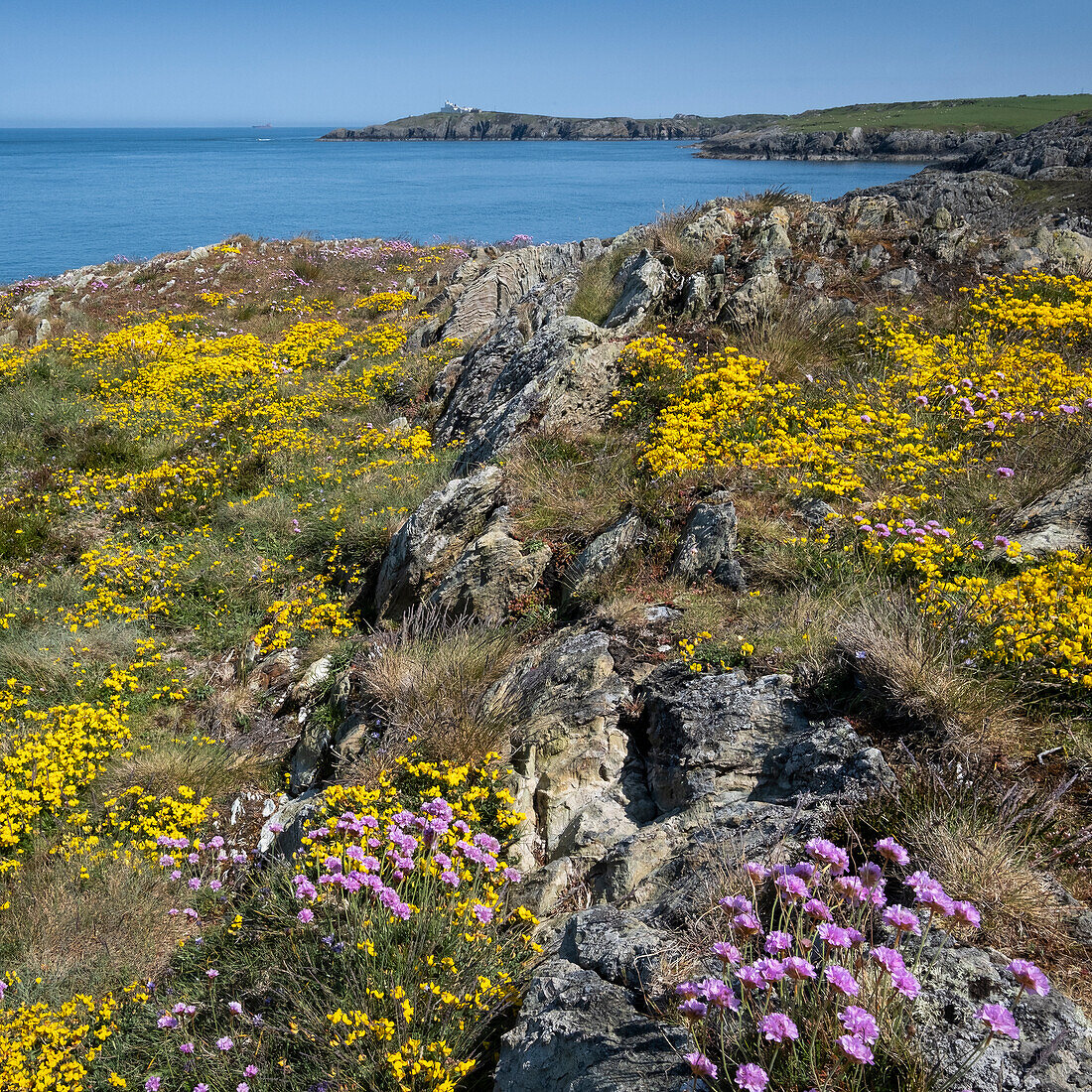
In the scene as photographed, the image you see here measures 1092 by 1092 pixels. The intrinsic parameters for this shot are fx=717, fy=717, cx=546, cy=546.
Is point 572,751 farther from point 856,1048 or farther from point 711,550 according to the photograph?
point 856,1048

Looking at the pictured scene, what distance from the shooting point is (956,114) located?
136500mm

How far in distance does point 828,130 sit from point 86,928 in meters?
161

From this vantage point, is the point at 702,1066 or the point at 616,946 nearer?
the point at 702,1066

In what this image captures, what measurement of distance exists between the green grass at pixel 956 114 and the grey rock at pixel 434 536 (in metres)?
130

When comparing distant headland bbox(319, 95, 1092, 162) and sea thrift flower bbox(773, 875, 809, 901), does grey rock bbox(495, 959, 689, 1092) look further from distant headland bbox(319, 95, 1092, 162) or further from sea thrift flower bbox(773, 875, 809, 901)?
distant headland bbox(319, 95, 1092, 162)

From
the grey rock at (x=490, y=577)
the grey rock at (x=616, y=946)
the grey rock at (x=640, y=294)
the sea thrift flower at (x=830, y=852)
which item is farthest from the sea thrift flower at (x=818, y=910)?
Result: the grey rock at (x=640, y=294)

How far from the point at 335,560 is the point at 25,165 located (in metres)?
107

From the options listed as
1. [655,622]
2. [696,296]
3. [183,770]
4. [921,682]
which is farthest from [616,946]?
[696,296]

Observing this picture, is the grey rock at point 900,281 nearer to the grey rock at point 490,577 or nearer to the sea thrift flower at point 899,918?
the grey rock at point 490,577

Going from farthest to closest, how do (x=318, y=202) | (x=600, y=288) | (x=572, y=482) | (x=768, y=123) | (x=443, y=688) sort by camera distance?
(x=768, y=123)
(x=318, y=202)
(x=600, y=288)
(x=572, y=482)
(x=443, y=688)

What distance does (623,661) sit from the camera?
495 centimetres

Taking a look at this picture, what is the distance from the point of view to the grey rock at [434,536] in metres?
7.07

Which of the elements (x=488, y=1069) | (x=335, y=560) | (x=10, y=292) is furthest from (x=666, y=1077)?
(x=10, y=292)

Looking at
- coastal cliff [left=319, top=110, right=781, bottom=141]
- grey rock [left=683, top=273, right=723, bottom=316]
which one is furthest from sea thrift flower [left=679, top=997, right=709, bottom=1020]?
coastal cliff [left=319, top=110, right=781, bottom=141]
